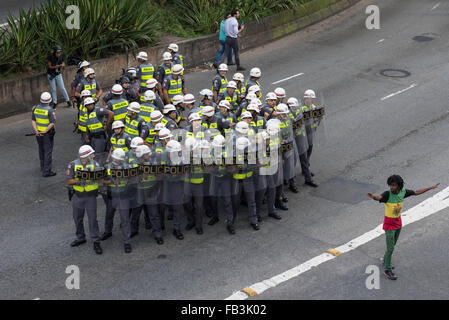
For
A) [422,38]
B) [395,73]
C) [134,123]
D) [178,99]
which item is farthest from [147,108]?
[422,38]

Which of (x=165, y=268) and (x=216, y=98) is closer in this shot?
(x=165, y=268)

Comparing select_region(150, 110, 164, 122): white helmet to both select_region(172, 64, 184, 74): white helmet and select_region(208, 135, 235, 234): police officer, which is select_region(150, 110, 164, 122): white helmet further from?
select_region(172, 64, 184, 74): white helmet

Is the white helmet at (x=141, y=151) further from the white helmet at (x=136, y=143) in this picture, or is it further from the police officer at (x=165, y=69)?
the police officer at (x=165, y=69)

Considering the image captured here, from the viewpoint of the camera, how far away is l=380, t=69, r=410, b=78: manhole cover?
1995cm

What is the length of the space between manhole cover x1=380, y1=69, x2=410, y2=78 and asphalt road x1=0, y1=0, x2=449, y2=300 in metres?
0.23

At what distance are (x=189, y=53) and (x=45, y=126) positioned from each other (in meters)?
8.43

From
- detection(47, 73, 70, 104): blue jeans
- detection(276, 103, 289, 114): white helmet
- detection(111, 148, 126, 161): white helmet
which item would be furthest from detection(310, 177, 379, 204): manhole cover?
detection(47, 73, 70, 104): blue jeans

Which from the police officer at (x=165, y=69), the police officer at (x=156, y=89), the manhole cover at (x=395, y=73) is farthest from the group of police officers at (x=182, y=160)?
the manhole cover at (x=395, y=73)

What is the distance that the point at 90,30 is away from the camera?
19.3 metres

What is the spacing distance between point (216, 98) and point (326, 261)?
5633 mm

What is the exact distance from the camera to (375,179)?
13.6 m

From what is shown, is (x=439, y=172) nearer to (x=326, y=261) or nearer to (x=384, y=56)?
(x=326, y=261)

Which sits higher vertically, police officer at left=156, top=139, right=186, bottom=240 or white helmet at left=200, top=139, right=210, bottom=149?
white helmet at left=200, top=139, right=210, bottom=149
